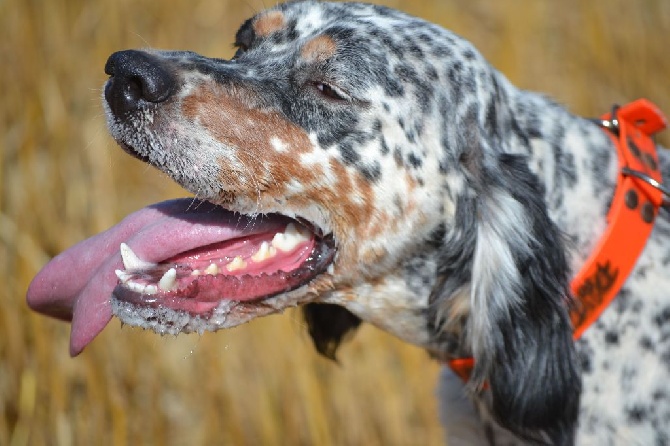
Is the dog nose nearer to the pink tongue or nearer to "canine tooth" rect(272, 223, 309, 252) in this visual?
the pink tongue

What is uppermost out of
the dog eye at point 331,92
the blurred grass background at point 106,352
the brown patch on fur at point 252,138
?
the dog eye at point 331,92

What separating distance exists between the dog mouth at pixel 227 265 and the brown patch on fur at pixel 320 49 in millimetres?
452

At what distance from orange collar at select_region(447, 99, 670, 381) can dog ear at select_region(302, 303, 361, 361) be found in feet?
1.47

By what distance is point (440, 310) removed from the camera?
2414 millimetres

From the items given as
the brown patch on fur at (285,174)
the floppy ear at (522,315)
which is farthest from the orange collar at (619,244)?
the brown patch on fur at (285,174)

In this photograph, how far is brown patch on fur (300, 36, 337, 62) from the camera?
238 centimetres

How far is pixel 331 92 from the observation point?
2371mm

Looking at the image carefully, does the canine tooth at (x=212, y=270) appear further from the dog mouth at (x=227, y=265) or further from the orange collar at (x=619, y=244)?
the orange collar at (x=619, y=244)

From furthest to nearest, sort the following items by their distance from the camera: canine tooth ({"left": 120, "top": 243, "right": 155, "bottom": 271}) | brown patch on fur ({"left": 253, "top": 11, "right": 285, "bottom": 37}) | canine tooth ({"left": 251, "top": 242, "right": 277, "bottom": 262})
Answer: brown patch on fur ({"left": 253, "top": 11, "right": 285, "bottom": 37}) < canine tooth ({"left": 251, "top": 242, "right": 277, "bottom": 262}) < canine tooth ({"left": 120, "top": 243, "right": 155, "bottom": 271})

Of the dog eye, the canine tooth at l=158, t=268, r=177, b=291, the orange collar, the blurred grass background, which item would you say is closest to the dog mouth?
the canine tooth at l=158, t=268, r=177, b=291

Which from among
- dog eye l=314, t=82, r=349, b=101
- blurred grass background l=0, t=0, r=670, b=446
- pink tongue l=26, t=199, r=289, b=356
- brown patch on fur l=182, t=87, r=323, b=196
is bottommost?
blurred grass background l=0, t=0, r=670, b=446

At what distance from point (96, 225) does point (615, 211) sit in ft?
7.97

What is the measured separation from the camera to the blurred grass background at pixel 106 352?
12.0ft

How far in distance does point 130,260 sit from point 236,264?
29 cm
